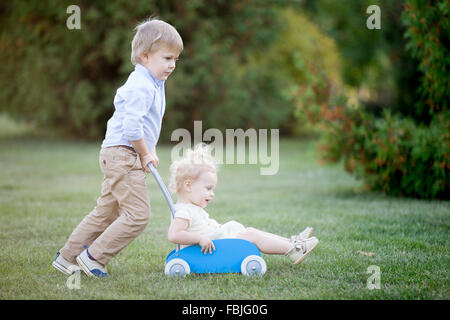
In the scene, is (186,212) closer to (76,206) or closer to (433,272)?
(433,272)

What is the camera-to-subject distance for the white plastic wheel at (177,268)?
3400mm

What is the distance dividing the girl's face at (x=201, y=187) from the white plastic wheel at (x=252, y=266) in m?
0.49

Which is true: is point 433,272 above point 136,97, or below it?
below

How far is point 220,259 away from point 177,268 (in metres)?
0.29

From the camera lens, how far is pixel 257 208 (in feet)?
19.3

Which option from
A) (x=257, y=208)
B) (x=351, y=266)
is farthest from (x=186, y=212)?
(x=257, y=208)

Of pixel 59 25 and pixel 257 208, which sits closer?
pixel 257 208

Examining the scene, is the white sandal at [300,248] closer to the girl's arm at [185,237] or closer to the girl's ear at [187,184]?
the girl's arm at [185,237]

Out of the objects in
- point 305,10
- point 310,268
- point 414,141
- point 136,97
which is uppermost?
point 305,10

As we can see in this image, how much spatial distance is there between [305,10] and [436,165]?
65.6 ft

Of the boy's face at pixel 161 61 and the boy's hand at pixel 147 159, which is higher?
the boy's face at pixel 161 61

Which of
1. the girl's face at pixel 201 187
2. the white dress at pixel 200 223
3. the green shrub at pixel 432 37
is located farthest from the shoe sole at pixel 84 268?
the green shrub at pixel 432 37

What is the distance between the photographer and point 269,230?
4.81 metres

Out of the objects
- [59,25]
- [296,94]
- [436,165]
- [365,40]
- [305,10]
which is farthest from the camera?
[305,10]
